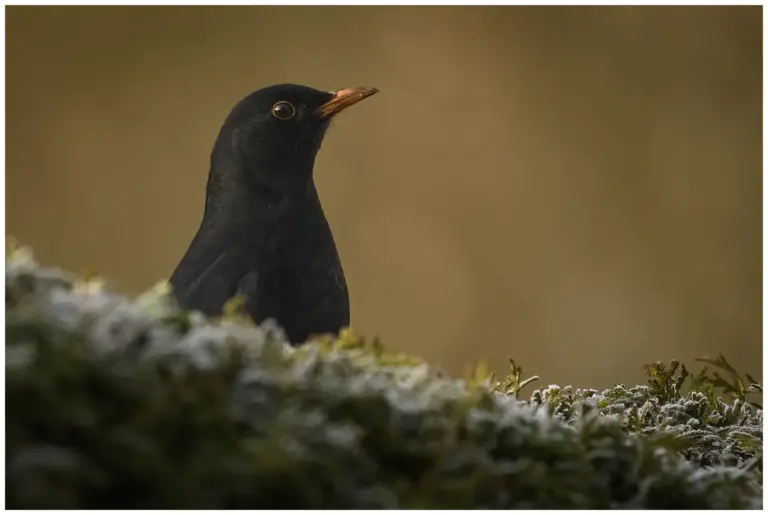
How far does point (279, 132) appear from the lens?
1678 millimetres

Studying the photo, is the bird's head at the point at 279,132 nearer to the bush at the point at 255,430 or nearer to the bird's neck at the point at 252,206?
the bird's neck at the point at 252,206

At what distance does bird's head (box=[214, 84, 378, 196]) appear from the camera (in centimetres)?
158

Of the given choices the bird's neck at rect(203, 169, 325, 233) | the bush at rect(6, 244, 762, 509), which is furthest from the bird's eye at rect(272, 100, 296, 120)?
the bush at rect(6, 244, 762, 509)

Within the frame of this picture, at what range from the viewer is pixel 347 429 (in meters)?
0.45

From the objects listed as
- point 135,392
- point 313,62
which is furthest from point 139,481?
point 313,62

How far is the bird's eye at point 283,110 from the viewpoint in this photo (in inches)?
66.4

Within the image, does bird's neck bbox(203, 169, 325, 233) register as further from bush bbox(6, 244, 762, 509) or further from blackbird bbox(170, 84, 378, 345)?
bush bbox(6, 244, 762, 509)

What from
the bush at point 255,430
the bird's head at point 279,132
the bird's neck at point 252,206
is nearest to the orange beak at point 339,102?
the bird's head at point 279,132

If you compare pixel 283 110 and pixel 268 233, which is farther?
pixel 283 110

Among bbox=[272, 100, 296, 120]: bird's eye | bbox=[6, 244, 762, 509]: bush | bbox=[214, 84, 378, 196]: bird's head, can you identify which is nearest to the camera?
bbox=[6, 244, 762, 509]: bush

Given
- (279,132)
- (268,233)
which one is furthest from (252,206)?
(279,132)

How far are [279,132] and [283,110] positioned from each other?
0.06 metres

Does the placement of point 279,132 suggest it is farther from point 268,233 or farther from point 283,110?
point 268,233

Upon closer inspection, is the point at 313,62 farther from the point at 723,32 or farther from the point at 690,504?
the point at 690,504
